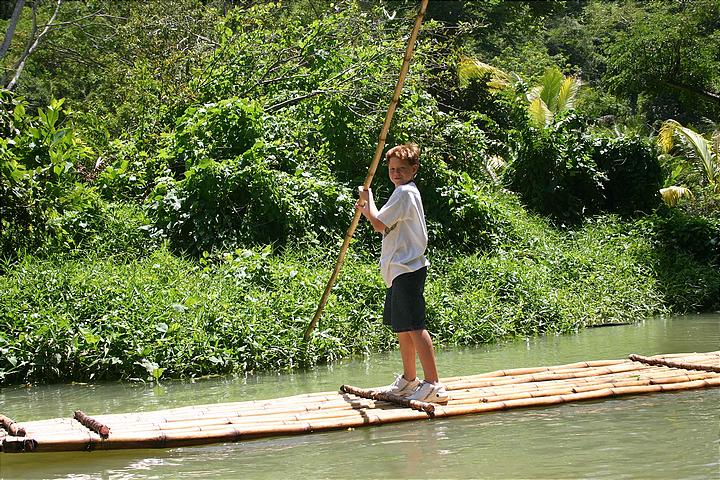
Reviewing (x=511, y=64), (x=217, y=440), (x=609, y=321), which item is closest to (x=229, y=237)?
(x=609, y=321)

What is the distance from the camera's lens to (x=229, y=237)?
10109 mm

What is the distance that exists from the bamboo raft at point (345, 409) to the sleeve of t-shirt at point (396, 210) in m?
1.04

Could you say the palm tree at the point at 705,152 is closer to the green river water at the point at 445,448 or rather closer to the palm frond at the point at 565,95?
the palm frond at the point at 565,95

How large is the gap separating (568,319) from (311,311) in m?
3.38

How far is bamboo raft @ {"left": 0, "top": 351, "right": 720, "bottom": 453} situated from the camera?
4.49 metres

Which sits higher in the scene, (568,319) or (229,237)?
(229,237)

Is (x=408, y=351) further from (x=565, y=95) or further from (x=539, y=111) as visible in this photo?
(x=565, y=95)

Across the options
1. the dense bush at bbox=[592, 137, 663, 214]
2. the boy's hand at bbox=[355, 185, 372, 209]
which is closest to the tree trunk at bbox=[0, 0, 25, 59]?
the dense bush at bbox=[592, 137, 663, 214]

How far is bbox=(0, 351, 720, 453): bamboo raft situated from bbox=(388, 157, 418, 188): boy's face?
4.18ft

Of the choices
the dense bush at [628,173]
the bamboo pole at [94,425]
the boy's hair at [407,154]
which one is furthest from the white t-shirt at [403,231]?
the dense bush at [628,173]

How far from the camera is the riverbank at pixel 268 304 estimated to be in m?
7.34

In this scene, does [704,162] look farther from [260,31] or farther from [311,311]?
[311,311]

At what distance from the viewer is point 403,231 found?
5395 mm

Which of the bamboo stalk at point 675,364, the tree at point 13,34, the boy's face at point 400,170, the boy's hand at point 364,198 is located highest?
the tree at point 13,34
